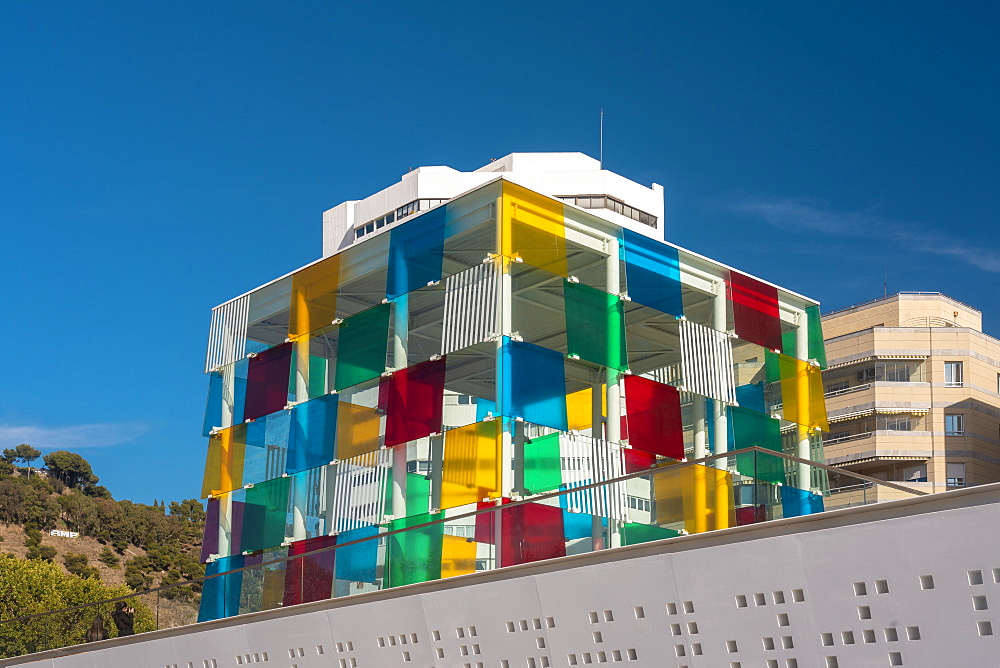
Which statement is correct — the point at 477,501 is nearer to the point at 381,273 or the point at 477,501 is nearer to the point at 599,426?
the point at 599,426

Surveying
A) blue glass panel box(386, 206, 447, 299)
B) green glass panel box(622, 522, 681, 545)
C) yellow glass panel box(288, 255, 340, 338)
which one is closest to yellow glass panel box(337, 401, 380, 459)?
yellow glass panel box(288, 255, 340, 338)

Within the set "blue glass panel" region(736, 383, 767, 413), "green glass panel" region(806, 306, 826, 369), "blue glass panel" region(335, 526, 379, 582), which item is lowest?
"blue glass panel" region(335, 526, 379, 582)

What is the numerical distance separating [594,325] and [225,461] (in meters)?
8.58

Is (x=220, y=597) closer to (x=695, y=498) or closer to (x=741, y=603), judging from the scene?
(x=695, y=498)

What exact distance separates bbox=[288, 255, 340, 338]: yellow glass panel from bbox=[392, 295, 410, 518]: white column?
182 centimetres

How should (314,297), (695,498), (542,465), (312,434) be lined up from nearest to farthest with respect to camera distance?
(695,498), (542,465), (312,434), (314,297)

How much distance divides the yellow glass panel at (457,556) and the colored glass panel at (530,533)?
0.71m

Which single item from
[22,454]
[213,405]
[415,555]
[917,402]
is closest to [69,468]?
[22,454]

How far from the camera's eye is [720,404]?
2414 cm

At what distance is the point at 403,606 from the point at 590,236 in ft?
26.1

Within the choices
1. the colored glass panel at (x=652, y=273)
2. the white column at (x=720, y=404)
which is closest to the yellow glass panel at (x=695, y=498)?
the colored glass panel at (x=652, y=273)

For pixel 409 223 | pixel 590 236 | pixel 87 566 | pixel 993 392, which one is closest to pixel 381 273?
pixel 409 223

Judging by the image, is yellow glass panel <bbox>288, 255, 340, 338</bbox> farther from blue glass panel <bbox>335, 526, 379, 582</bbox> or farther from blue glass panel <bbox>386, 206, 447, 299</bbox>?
blue glass panel <bbox>335, 526, 379, 582</bbox>

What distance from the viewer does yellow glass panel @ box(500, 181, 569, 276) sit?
21234 millimetres
